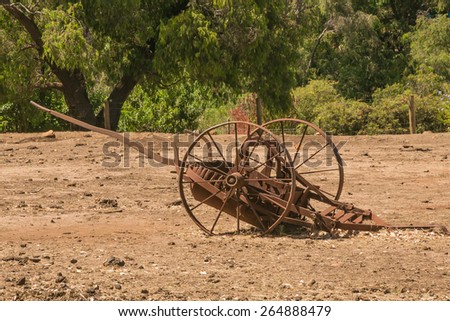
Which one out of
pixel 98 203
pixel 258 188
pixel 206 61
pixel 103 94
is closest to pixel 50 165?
pixel 98 203

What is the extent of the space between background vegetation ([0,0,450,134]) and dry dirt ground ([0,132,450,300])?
659 centimetres

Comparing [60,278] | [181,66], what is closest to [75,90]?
[181,66]

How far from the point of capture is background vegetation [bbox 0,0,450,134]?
72.1 feet

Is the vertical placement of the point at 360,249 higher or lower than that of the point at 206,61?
lower

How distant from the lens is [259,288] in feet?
27.1

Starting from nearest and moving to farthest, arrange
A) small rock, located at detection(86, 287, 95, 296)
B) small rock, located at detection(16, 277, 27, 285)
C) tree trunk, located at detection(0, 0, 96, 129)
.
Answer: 1. small rock, located at detection(86, 287, 95, 296)
2. small rock, located at detection(16, 277, 27, 285)
3. tree trunk, located at detection(0, 0, 96, 129)

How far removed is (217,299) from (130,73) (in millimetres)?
16246

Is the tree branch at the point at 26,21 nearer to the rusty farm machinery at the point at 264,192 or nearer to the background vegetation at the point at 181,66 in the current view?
the background vegetation at the point at 181,66

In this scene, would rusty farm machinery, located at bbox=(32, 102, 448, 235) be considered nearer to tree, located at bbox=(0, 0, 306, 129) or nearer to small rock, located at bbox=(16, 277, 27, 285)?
small rock, located at bbox=(16, 277, 27, 285)

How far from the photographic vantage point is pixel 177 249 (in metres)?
10.0

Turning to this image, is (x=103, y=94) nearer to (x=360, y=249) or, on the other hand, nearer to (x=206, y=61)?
(x=206, y=61)

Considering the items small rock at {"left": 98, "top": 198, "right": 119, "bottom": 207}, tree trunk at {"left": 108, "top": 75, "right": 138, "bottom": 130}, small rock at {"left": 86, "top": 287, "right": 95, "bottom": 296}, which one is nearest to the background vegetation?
tree trunk at {"left": 108, "top": 75, "right": 138, "bottom": 130}

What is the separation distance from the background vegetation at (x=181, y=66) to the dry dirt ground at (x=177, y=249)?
21.6 ft

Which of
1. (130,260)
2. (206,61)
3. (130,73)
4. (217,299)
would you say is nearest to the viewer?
(217,299)
